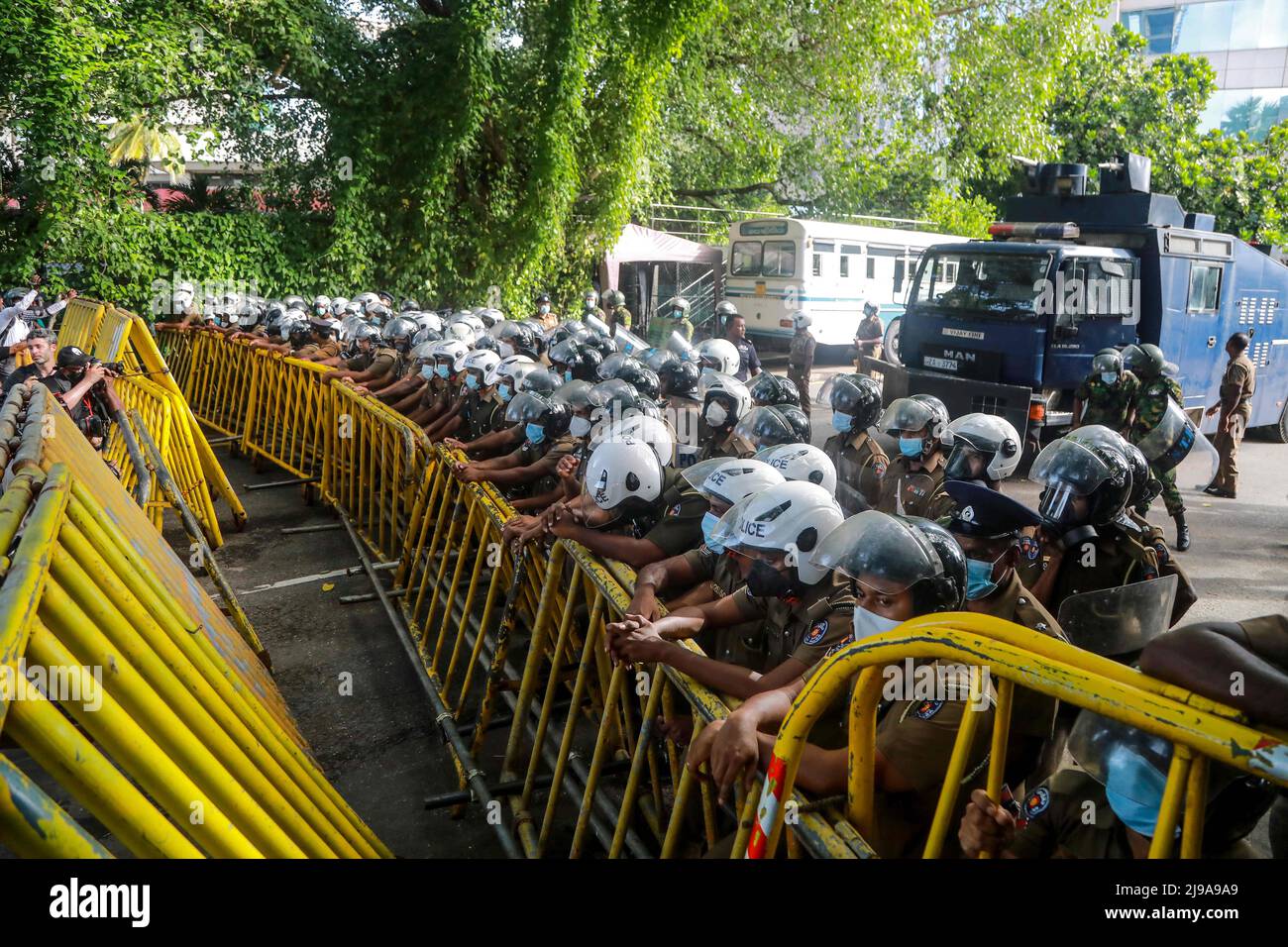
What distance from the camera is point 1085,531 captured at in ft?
13.3

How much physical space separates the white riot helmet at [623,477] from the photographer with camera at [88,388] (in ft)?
14.1

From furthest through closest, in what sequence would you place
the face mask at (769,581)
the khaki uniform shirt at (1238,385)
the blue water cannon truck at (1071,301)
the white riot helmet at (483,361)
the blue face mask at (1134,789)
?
the blue water cannon truck at (1071,301) → the khaki uniform shirt at (1238,385) → the white riot helmet at (483,361) → the face mask at (769,581) → the blue face mask at (1134,789)

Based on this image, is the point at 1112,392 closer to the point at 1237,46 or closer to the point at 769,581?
the point at 769,581

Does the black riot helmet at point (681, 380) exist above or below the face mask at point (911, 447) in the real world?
above

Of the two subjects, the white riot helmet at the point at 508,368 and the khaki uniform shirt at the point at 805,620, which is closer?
the khaki uniform shirt at the point at 805,620

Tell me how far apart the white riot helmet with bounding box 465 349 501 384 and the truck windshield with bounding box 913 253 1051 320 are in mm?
6036

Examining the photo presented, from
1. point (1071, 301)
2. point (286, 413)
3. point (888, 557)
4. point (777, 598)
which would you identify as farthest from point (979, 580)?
point (1071, 301)

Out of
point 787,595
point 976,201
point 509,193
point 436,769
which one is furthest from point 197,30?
point 976,201

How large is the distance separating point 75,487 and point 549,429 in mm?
3463

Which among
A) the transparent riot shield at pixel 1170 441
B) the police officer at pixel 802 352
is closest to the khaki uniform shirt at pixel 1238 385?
the transparent riot shield at pixel 1170 441

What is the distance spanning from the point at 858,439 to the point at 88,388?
5.64m

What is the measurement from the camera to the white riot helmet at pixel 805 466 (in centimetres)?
410

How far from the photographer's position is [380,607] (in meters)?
6.63

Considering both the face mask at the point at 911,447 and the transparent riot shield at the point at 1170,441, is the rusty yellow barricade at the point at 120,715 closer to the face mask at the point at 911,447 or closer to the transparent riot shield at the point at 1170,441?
the face mask at the point at 911,447
